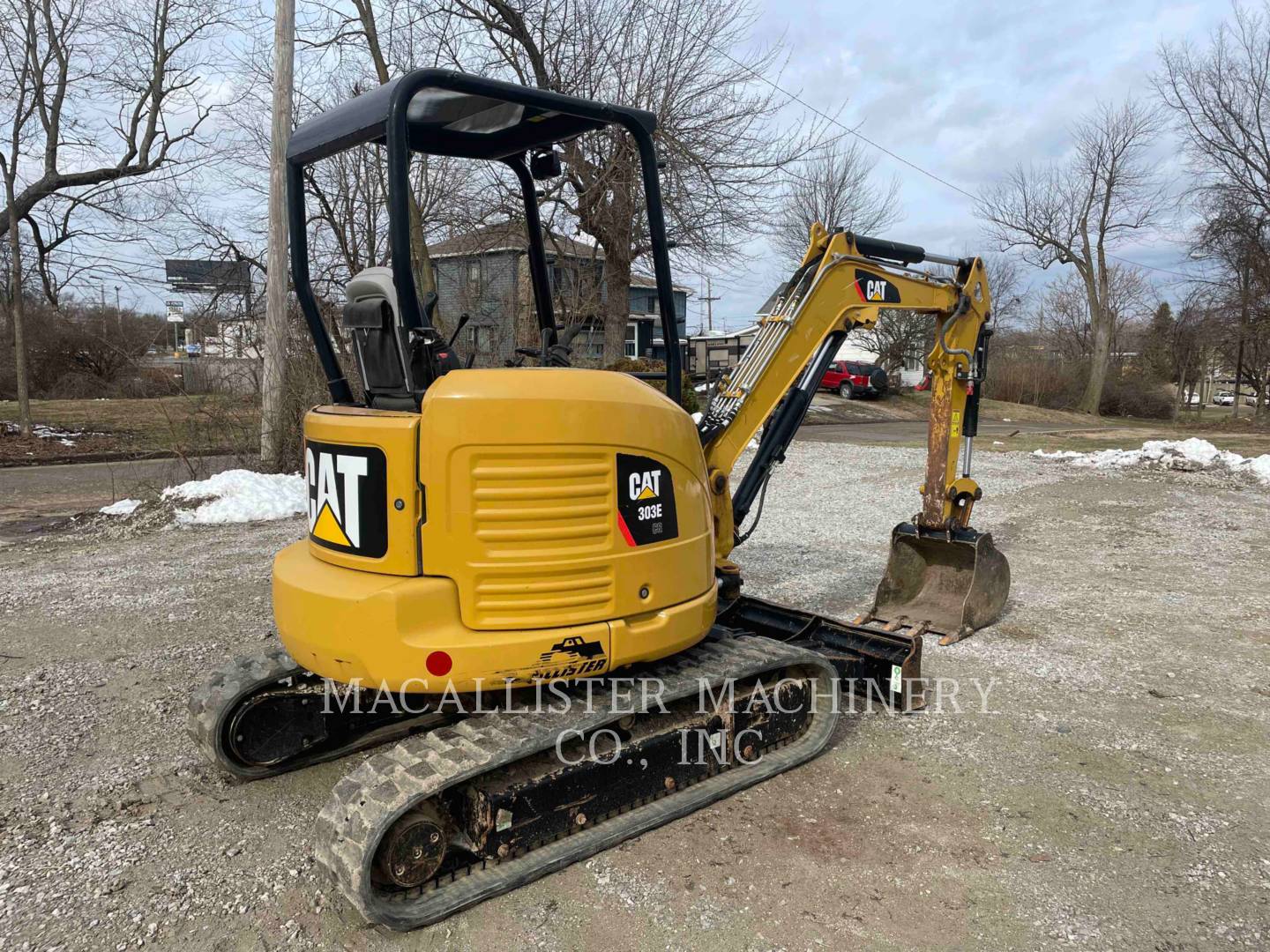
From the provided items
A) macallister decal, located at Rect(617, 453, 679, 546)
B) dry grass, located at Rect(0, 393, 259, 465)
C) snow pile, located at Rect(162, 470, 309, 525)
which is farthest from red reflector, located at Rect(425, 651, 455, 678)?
dry grass, located at Rect(0, 393, 259, 465)

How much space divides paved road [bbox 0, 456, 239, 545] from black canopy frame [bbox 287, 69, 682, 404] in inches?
295

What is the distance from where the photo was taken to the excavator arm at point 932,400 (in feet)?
15.2

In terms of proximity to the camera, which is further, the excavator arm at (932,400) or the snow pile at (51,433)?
the snow pile at (51,433)

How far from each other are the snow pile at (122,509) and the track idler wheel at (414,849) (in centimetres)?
878

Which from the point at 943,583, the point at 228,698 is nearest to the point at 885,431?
the point at 943,583

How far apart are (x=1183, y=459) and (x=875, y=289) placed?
11.1m

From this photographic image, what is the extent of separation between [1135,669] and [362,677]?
178 inches

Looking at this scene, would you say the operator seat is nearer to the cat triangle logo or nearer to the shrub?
the cat triangle logo

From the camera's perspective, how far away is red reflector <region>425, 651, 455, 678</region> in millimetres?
3055

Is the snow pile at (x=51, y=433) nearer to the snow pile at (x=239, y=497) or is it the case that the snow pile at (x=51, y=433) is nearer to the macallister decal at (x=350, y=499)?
the snow pile at (x=239, y=497)

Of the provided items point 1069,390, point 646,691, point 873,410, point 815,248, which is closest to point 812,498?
point 815,248

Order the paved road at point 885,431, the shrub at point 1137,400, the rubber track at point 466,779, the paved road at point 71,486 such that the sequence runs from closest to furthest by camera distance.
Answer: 1. the rubber track at point 466,779
2. the paved road at point 71,486
3. the paved road at point 885,431
4. the shrub at point 1137,400

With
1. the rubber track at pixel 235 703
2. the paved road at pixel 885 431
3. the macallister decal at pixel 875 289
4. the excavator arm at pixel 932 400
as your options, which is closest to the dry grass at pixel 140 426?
the rubber track at pixel 235 703

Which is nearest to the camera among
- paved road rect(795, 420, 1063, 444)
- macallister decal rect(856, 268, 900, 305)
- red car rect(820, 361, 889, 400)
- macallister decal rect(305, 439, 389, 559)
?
macallister decal rect(305, 439, 389, 559)
